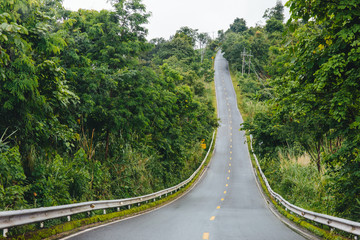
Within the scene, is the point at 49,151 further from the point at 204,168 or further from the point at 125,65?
the point at 204,168

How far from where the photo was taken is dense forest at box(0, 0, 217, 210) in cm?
870

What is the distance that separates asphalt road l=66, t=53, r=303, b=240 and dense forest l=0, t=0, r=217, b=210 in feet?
7.54


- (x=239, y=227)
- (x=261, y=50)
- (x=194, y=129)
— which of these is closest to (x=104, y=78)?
(x=239, y=227)

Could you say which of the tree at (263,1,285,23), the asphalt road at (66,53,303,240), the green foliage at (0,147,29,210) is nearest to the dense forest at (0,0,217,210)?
the green foliage at (0,147,29,210)

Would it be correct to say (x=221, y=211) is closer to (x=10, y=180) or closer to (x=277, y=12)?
(x=10, y=180)

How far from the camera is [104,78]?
15.5m

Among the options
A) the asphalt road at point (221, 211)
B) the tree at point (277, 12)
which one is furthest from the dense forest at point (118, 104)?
the tree at point (277, 12)

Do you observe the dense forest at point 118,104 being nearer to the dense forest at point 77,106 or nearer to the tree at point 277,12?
the dense forest at point 77,106

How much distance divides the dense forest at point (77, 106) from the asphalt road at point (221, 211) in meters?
2.30

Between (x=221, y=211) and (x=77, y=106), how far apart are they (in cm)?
924

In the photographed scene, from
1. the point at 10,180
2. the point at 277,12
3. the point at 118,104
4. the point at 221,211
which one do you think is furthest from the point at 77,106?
the point at 277,12

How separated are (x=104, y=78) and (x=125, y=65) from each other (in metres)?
2.49

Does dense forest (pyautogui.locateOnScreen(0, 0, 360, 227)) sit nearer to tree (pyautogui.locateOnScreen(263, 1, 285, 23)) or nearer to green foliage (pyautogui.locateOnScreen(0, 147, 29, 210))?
green foliage (pyautogui.locateOnScreen(0, 147, 29, 210))

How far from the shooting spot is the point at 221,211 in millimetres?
17641
